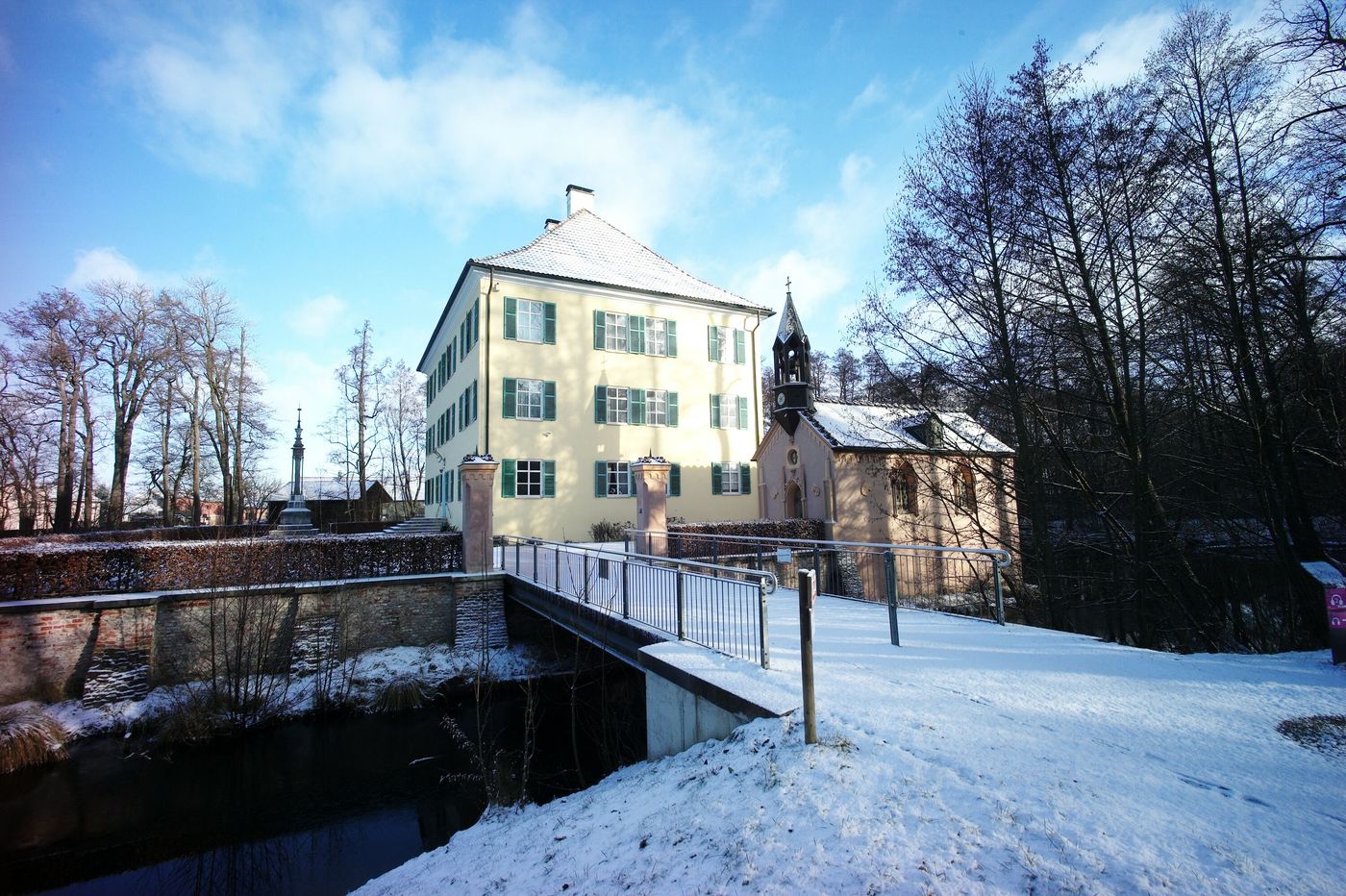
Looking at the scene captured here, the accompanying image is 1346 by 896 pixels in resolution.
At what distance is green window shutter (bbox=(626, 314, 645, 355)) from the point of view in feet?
84.3

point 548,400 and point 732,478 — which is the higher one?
point 548,400

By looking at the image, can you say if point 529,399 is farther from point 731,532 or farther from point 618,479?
point 731,532

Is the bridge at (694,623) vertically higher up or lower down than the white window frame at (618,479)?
lower down

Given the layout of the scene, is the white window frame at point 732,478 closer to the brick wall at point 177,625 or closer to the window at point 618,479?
the window at point 618,479

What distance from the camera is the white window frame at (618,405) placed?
25.0m

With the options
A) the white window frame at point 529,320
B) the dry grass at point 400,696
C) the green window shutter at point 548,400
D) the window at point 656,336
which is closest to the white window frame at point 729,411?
the window at point 656,336

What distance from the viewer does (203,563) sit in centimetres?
1266

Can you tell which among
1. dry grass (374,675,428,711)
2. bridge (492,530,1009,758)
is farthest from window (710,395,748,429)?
dry grass (374,675,428,711)

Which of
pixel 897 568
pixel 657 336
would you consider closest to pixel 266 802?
pixel 897 568

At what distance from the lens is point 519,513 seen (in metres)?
22.8

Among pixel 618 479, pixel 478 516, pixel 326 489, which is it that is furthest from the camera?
pixel 326 489

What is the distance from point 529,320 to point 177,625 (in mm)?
14980

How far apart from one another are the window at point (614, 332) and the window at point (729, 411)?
4.65 metres

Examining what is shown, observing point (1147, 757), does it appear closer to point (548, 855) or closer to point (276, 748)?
point (548, 855)
